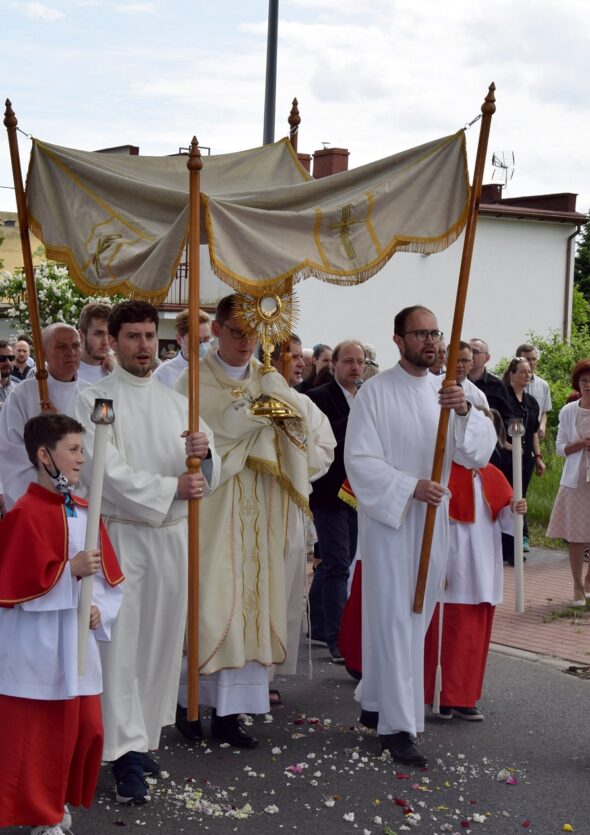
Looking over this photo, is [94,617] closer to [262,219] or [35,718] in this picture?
[35,718]

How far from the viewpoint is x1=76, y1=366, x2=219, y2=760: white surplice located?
217 inches

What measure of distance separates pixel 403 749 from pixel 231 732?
90 centimetres

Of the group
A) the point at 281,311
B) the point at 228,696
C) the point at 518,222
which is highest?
the point at 518,222

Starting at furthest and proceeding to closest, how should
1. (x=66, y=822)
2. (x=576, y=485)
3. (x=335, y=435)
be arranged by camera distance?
(x=576, y=485), (x=335, y=435), (x=66, y=822)

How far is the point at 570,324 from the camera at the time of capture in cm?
3956

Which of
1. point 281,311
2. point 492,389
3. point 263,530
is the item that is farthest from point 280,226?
point 492,389

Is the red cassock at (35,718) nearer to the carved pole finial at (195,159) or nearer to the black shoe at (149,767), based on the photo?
the black shoe at (149,767)

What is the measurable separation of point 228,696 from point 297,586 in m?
0.83

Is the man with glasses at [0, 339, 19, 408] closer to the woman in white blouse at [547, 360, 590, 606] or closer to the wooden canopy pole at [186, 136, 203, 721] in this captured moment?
the woman in white blouse at [547, 360, 590, 606]

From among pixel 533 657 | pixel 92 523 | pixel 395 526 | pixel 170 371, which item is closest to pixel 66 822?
pixel 92 523

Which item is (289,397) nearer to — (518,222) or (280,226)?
(280,226)

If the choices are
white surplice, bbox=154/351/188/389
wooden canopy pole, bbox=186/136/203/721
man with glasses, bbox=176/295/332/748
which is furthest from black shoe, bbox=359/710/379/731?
white surplice, bbox=154/351/188/389

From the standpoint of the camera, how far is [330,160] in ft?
107

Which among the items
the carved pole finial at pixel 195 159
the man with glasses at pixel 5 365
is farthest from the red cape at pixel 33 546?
the man with glasses at pixel 5 365
